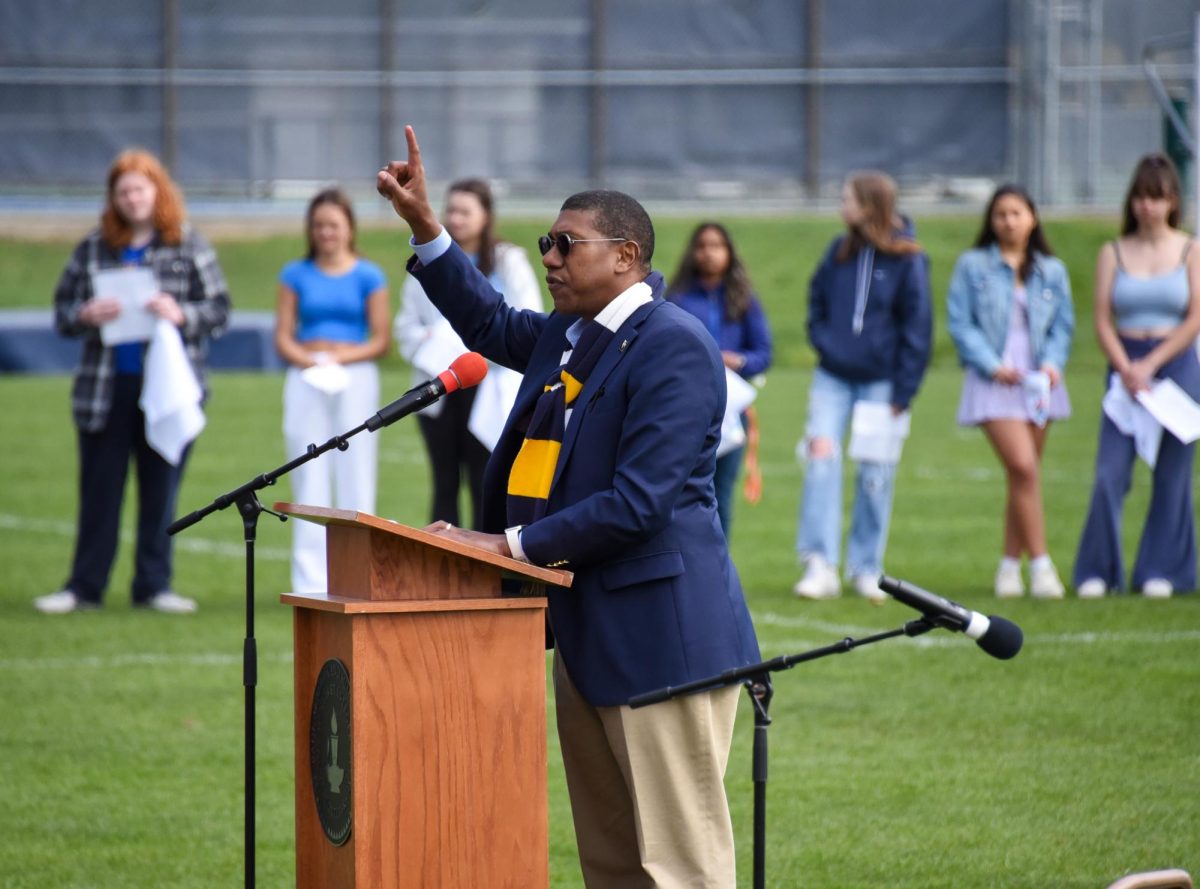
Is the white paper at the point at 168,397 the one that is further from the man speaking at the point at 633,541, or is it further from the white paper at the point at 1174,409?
the man speaking at the point at 633,541

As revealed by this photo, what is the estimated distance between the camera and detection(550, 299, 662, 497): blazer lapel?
17.1 ft

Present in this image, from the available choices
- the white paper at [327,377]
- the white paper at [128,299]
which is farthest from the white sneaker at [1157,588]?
the white paper at [128,299]

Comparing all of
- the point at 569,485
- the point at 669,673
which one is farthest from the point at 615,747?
the point at 569,485

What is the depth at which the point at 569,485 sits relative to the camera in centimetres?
524

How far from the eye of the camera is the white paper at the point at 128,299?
11.6 metres

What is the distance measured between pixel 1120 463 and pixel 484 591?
7.63 meters

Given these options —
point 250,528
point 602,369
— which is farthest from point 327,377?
point 602,369

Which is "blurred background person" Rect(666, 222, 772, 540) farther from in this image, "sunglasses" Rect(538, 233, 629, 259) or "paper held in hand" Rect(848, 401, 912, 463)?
"sunglasses" Rect(538, 233, 629, 259)

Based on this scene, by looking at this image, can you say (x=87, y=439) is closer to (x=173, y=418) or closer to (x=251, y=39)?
(x=173, y=418)

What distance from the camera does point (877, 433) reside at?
11.8 meters

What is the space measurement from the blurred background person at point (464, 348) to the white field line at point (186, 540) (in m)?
2.81

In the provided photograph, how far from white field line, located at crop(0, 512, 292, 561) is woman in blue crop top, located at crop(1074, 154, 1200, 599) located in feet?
19.0

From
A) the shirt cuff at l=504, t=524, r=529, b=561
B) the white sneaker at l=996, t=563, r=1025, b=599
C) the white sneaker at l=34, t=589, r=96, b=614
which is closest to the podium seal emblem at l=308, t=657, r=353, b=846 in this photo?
the shirt cuff at l=504, t=524, r=529, b=561

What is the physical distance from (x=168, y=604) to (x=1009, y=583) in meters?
4.97
